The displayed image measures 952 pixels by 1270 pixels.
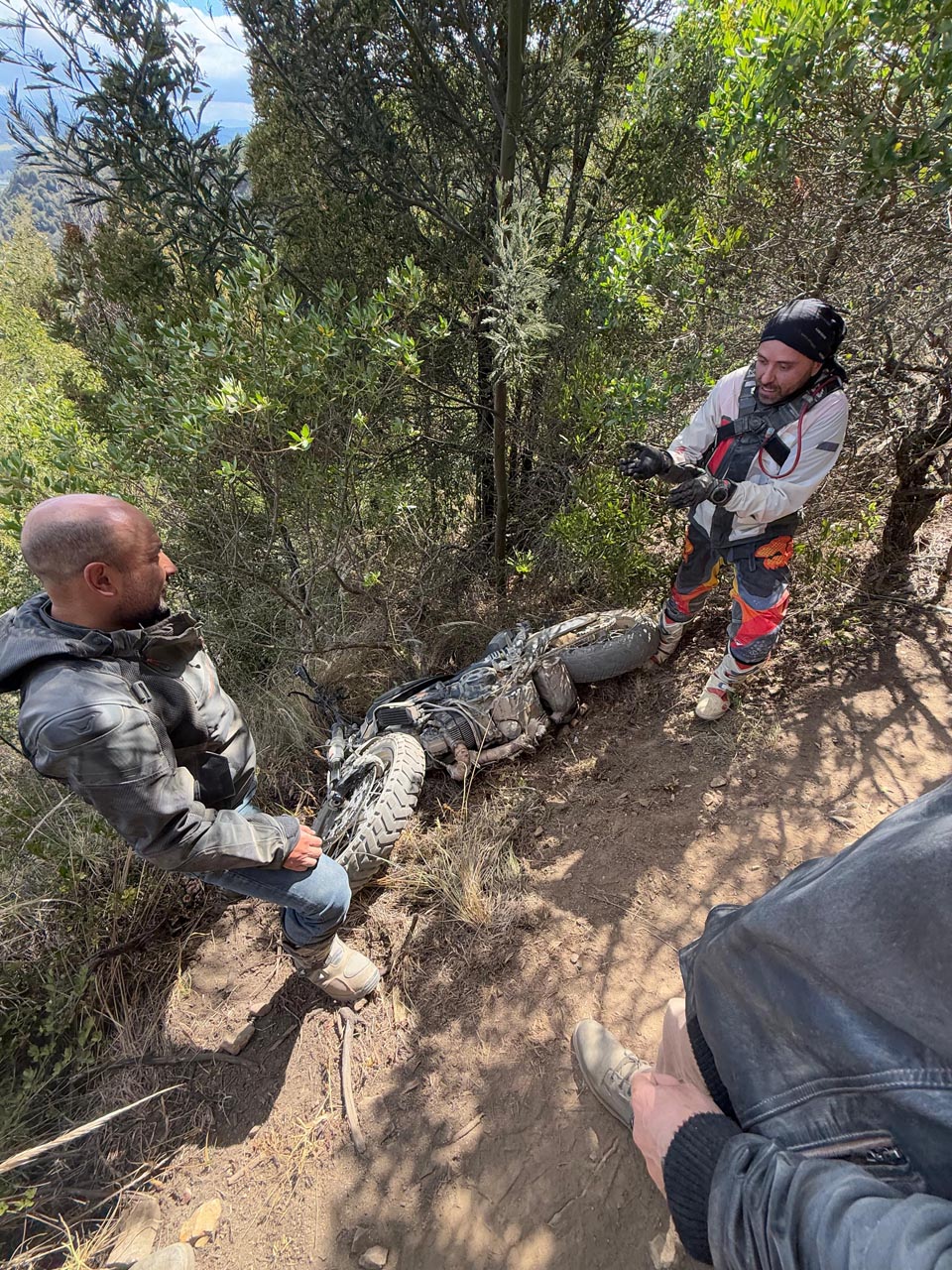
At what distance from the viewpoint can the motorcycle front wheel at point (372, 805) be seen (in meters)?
2.72

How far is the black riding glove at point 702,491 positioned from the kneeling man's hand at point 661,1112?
2282 mm

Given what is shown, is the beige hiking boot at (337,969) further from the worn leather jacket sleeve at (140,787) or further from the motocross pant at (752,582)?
the motocross pant at (752,582)

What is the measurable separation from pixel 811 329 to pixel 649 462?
83cm

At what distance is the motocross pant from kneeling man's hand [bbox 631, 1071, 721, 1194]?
2.25 metres

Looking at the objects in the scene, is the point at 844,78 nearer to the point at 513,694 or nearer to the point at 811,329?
the point at 811,329

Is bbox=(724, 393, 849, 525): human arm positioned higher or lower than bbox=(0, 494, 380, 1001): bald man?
higher

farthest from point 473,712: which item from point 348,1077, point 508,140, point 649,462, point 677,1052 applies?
point 508,140

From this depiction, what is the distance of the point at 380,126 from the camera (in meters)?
3.35

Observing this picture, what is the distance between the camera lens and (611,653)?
3441 millimetres

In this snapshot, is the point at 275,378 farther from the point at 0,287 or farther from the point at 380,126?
the point at 0,287

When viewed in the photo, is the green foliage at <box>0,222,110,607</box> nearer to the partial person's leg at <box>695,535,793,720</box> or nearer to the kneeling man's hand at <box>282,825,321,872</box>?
the kneeling man's hand at <box>282,825,321,872</box>

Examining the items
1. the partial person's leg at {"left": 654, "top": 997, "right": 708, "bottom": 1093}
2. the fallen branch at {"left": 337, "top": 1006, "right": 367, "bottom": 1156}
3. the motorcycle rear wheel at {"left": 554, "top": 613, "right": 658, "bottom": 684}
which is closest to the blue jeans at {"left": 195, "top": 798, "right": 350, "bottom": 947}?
the fallen branch at {"left": 337, "top": 1006, "right": 367, "bottom": 1156}

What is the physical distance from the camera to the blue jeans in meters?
2.08

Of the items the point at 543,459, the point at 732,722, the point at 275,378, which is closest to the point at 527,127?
the point at 543,459
